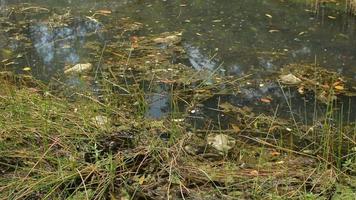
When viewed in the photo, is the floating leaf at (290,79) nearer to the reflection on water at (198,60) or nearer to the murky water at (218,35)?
the murky water at (218,35)

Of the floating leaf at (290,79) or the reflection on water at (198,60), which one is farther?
the reflection on water at (198,60)

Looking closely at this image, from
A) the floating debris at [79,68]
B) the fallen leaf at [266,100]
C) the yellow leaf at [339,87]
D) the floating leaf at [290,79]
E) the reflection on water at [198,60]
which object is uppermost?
the floating debris at [79,68]

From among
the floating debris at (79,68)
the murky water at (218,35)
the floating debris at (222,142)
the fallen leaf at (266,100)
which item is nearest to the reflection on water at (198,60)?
the murky water at (218,35)

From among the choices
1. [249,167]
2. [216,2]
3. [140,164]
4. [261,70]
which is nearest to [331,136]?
[249,167]

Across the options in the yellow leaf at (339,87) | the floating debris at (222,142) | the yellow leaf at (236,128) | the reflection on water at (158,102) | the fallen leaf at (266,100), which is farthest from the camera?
the yellow leaf at (339,87)

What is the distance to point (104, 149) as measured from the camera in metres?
2.78

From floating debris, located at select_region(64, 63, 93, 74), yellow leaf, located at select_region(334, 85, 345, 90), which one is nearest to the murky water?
floating debris, located at select_region(64, 63, 93, 74)

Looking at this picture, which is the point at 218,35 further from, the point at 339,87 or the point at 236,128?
the point at 236,128

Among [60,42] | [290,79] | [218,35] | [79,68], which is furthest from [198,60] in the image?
[60,42]

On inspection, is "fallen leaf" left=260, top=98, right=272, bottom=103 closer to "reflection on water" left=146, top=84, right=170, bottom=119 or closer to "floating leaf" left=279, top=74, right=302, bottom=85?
"floating leaf" left=279, top=74, right=302, bottom=85

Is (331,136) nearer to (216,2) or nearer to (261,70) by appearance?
(261,70)

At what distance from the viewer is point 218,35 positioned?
5.07 metres

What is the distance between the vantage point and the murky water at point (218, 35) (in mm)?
4426

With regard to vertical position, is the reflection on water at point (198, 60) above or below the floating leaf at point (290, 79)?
above
